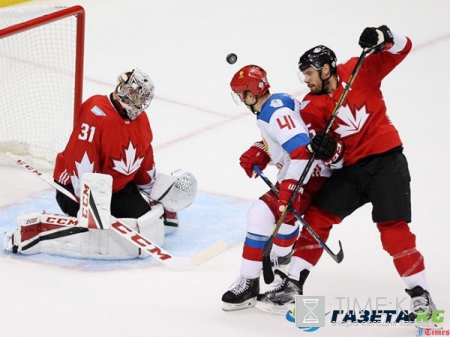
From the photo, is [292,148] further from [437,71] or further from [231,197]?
[437,71]

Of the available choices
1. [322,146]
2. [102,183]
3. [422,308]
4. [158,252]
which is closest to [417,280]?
[422,308]

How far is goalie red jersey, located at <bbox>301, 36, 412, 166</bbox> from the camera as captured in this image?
150 inches

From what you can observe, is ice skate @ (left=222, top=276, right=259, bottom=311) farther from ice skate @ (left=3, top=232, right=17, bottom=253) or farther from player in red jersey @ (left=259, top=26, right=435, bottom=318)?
ice skate @ (left=3, top=232, right=17, bottom=253)

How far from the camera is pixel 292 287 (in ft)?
12.7

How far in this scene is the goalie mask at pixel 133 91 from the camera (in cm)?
430

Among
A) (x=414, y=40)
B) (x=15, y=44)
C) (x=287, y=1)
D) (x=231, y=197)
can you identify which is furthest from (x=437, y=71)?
(x=15, y=44)

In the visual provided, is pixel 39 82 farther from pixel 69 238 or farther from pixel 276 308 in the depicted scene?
pixel 276 308

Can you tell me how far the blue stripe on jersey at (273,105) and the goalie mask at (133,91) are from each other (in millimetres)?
603

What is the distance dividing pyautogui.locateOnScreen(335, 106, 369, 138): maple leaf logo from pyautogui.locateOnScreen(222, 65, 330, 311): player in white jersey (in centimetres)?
14

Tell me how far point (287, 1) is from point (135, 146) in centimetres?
392

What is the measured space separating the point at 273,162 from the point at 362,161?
364 mm

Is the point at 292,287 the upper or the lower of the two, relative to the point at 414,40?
lower

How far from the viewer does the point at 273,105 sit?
3871mm

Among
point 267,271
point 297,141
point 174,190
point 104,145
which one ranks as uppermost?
point 297,141
